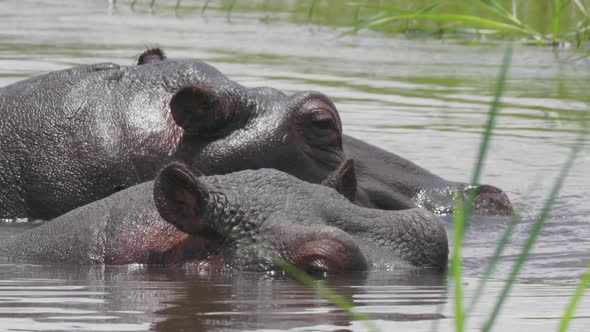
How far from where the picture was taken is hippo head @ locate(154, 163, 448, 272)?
16.1ft

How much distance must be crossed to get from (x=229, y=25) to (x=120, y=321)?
12.4 metres

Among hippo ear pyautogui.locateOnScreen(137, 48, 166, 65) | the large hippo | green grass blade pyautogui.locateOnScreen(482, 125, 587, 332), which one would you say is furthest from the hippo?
hippo ear pyautogui.locateOnScreen(137, 48, 166, 65)

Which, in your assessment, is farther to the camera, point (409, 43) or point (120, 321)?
point (409, 43)

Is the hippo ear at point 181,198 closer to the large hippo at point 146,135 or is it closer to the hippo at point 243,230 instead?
the hippo at point 243,230

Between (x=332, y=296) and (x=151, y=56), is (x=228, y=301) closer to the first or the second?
(x=332, y=296)

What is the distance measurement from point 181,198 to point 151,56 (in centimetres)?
256

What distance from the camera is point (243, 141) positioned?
266 inches

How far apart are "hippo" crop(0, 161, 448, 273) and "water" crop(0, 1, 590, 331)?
0.09 meters

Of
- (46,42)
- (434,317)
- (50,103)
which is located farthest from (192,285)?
(46,42)

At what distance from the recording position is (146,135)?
6809mm

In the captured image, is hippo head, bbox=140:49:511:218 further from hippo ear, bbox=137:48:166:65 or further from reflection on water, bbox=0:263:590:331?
reflection on water, bbox=0:263:590:331

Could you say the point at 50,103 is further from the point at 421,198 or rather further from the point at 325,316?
the point at 325,316

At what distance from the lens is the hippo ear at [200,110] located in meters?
6.50

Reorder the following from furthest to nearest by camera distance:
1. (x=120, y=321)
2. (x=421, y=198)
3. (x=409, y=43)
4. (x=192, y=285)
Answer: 1. (x=409, y=43)
2. (x=421, y=198)
3. (x=192, y=285)
4. (x=120, y=321)
